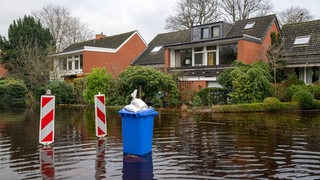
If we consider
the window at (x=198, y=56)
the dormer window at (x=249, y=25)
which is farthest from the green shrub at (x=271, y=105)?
the dormer window at (x=249, y=25)

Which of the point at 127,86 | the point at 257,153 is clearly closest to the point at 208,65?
the point at 127,86

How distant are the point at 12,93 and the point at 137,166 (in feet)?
80.5

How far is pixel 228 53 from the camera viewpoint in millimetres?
25641

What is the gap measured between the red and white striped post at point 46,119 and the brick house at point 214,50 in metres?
16.5

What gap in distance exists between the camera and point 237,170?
5.43 meters

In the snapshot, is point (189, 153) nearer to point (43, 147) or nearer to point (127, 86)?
point (43, 147)

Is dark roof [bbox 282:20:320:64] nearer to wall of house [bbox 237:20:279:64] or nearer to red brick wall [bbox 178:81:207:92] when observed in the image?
wall of house [bbox 237:20:279:64]

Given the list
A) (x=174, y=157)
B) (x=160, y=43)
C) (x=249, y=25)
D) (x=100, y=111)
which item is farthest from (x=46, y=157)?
(x=160, y=43)

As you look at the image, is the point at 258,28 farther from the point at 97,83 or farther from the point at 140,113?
the point at 140,113

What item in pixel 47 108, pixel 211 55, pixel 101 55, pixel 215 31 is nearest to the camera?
pixel 47 108

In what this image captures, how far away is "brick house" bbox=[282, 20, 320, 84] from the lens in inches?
917

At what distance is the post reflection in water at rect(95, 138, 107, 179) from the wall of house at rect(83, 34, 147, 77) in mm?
24398

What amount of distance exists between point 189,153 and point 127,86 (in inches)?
544

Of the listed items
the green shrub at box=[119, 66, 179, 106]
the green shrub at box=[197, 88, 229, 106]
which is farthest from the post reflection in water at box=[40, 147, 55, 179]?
the green shrub at box=[197, 88, 229, 106]
